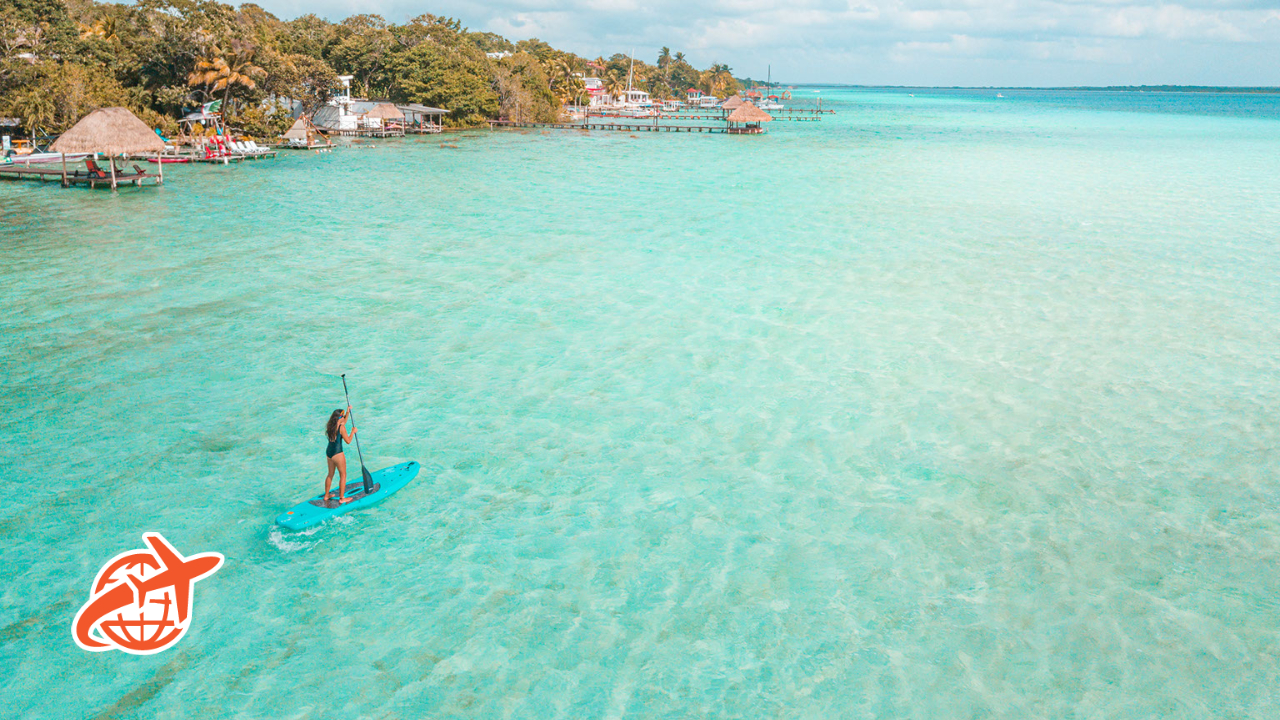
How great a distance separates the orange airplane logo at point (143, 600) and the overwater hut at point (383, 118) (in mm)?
61563

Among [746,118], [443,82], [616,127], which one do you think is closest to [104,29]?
[443,82]

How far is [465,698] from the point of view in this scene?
7.70 m

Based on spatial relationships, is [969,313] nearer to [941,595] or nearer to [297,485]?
[941,595]

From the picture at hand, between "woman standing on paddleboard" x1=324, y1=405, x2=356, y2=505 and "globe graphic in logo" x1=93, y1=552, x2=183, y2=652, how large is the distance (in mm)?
2126

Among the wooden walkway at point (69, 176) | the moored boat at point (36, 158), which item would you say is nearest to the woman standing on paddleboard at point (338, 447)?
the wooden walkway at point (69, 176)

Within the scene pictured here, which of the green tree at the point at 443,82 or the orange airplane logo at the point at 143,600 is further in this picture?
the green tree at the point at 443,82

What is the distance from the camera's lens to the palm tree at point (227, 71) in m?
46.8

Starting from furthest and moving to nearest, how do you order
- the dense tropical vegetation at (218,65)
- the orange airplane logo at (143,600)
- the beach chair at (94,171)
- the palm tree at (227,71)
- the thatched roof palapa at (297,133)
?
A: the thatched roof palapa at (297,133), the palm tree at (227,71), the dense tropical vegetation at (218,65), the beach chair at (94,171), the orange airplane logo at (143,600)

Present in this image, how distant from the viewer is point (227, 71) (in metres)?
47.2

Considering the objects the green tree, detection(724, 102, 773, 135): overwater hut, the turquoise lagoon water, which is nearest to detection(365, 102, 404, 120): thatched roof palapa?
the green tree

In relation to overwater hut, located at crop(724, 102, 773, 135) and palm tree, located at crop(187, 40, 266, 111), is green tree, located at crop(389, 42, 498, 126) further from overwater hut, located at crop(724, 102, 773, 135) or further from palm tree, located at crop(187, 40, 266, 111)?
overwater hut, located at crop(724, 102, 773, 135)

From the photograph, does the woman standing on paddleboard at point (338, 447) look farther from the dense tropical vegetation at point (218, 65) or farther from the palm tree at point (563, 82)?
the palm tree at point (563, 82)

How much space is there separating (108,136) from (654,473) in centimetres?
3274

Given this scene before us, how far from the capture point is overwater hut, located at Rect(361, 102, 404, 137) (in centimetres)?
6506
